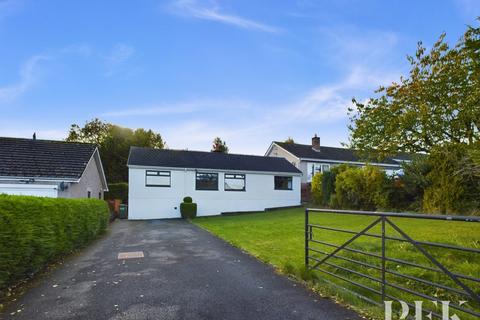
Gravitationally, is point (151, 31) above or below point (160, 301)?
above

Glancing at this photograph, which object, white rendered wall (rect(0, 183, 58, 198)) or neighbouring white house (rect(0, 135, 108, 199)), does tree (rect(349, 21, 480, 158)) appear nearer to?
neighbouring white house (rect(0, 135, 108, 199))

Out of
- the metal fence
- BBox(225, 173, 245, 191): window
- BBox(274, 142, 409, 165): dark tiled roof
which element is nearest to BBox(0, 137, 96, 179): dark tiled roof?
BBox(225, 173, 245, 191): window

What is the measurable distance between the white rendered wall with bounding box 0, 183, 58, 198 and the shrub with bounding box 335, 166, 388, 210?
→ 50.1 feet

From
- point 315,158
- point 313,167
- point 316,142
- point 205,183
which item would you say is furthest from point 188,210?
point 316,142

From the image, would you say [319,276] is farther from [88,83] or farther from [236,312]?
[88,83]

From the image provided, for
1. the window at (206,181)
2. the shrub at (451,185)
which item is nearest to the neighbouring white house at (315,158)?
the window at (206,181)

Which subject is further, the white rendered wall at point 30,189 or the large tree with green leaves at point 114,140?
the large tree with green leaves at point 114,140

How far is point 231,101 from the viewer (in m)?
18.7

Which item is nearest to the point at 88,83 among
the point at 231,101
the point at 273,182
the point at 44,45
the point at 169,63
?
the point at 44,45

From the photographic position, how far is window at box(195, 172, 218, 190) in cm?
2338

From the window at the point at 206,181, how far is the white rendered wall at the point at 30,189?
1135cm

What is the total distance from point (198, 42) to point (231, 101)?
5.76 metres

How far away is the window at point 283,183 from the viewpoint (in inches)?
1021

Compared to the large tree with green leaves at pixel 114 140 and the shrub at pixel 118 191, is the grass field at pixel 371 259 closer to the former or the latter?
the shrub at pixel 118 191
